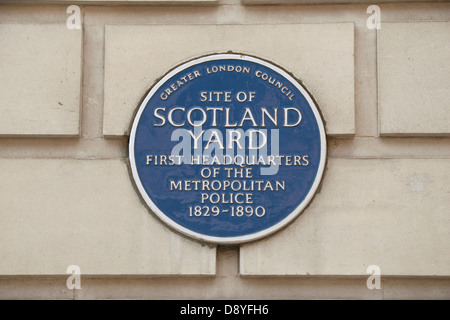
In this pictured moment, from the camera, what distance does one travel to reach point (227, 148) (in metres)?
4.64

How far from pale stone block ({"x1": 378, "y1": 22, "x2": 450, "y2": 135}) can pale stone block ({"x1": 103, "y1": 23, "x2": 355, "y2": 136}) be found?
21cm

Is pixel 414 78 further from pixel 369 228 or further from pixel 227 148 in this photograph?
pixel 227 148

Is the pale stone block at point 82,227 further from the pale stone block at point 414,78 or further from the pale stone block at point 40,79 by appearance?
the pale stone block at point 414,78

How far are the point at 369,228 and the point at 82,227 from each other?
1713 millimetres

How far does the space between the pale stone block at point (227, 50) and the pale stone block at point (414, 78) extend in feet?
0.70

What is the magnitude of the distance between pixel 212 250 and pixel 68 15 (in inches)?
69.4

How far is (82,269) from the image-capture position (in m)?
4.54

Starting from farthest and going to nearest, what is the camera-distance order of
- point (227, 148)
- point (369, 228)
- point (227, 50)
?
point (227, 50) < point (227, 148) < point (369, 228)

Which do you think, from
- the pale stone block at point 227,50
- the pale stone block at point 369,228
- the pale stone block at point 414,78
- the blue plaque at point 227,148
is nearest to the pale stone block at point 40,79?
the pale stone block at point 227,50

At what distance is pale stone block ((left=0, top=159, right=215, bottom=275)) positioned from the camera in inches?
178

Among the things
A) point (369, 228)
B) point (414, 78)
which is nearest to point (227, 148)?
point (369, 228)

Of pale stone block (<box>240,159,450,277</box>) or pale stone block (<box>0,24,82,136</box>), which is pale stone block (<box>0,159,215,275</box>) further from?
pale stone block (<box>240,159,450,277</box>)

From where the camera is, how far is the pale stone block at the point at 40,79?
4695mm

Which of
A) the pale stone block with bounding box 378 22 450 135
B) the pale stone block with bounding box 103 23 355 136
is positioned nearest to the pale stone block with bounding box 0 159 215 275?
the pale stone block with bounding box 103 23 355 136
